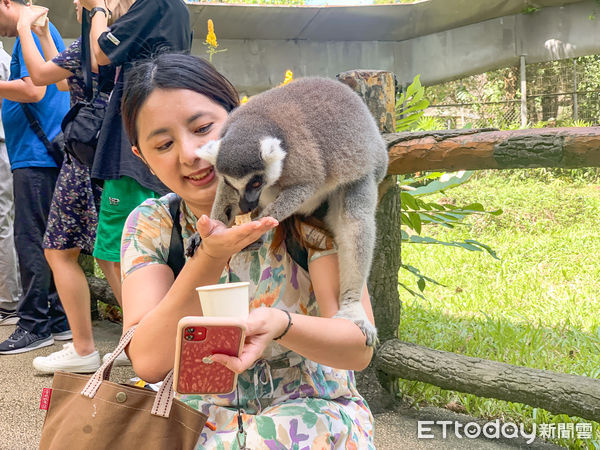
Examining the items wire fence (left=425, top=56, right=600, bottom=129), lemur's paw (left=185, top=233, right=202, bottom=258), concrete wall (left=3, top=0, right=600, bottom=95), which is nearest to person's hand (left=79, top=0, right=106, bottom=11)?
lemur's paw (left=185, top=233, right=202, bottom=258)

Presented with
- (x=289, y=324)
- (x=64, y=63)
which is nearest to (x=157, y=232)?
(x=289, y=324)

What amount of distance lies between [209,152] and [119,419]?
22.9 inches

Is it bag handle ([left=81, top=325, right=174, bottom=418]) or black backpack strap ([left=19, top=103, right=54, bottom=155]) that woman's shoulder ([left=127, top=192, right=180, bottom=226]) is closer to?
bag handle ([left=81, top=325, right=174, bottom=418])

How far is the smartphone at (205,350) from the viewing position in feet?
2.75

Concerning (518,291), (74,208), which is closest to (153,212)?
(74,208)

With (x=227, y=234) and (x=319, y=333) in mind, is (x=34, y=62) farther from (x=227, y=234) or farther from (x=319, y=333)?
(x=319, y=333)

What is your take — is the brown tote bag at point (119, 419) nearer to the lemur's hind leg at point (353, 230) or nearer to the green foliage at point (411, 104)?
the lemur's hind leg at point (353, 230)

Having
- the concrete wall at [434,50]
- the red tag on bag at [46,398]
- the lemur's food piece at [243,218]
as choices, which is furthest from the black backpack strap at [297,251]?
the concrete wall at [434,50]

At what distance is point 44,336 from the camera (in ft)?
10.1

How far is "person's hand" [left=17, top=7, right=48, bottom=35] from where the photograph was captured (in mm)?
2580

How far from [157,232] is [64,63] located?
1.39 meters

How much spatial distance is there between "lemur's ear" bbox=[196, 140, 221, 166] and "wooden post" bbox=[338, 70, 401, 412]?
3.49ft

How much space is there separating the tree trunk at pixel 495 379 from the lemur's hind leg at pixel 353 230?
81 centimetres

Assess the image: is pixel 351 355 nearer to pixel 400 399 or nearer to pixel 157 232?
pixel 157 232
